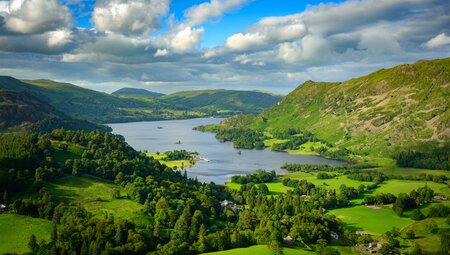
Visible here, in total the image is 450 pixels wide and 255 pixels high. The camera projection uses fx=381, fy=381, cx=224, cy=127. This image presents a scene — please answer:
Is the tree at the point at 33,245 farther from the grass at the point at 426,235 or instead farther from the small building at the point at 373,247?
the grass at the point at 426,235

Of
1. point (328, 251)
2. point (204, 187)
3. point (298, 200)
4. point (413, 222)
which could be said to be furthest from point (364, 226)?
point (204, 187)

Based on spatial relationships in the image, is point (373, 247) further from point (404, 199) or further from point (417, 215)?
point (404, 199)

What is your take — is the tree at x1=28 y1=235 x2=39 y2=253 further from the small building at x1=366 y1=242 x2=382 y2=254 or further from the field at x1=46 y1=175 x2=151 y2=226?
the small building at x1=366 y1=242 x2=382 y2=254

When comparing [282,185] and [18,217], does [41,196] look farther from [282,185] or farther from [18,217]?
[282,185]

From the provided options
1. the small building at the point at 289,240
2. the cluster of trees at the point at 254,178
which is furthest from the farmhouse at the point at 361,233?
the cluster of trees at the point at 254,178

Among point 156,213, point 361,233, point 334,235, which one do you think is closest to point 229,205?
point 156,213

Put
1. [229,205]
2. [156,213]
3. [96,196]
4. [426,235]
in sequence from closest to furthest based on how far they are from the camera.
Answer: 1. [426,235]
2. [156,213]
3. [96,196]
4. [229,205]
